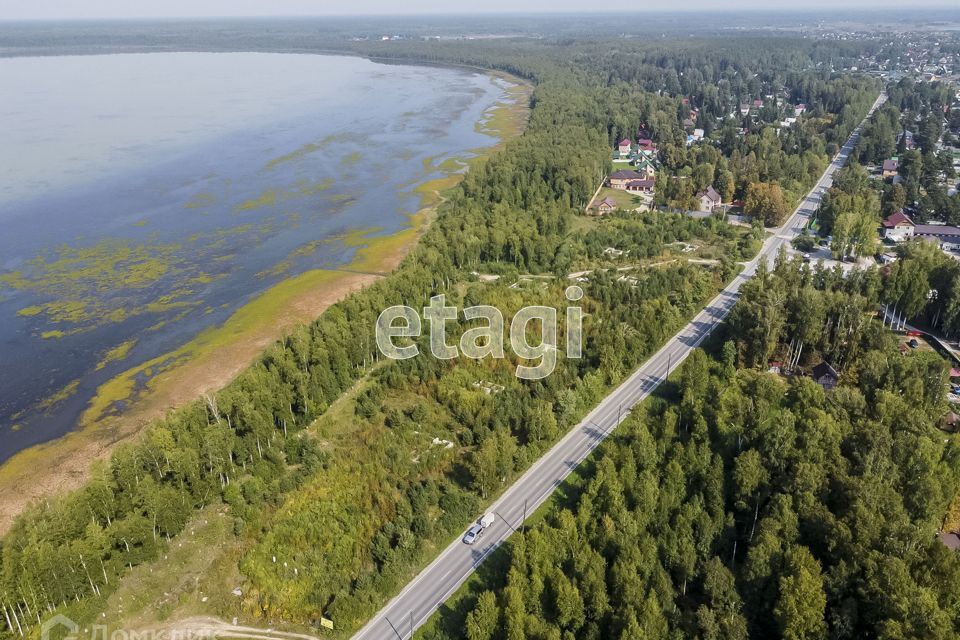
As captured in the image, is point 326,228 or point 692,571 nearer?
point 692,571

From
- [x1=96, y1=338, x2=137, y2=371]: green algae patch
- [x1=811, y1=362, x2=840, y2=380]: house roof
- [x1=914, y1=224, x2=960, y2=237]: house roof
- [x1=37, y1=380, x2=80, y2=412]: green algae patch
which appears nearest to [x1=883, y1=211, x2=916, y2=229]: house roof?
[x1=914, y1=224, x2=960, y2=237]: house roof

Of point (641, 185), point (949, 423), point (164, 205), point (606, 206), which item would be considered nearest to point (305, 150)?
point (164, 205)

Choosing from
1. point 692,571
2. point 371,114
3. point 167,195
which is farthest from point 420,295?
point 371,114

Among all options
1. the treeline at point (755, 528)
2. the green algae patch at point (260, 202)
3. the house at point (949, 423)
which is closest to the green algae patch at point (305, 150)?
the green algae patch at point (260, 202)

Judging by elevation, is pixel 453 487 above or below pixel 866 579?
below

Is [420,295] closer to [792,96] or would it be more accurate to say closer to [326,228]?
[326,228]

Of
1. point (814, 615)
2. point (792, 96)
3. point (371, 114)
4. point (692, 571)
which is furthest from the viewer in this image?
point (792, 96)

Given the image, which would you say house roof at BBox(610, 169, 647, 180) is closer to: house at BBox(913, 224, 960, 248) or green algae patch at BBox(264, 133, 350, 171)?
house at BBox(913, 224, 960, 248)
